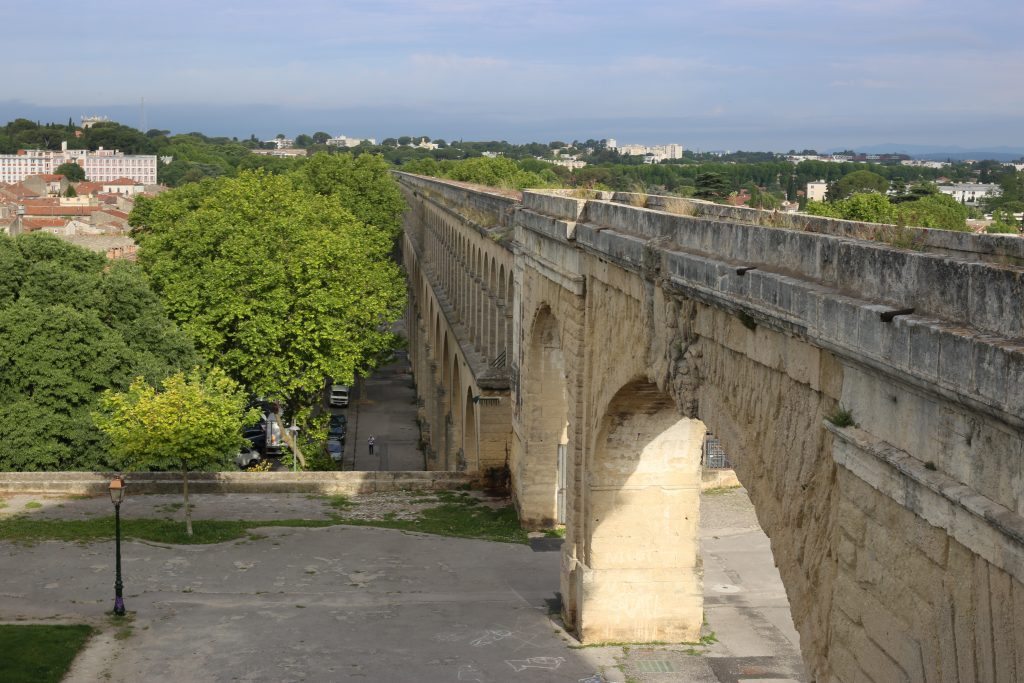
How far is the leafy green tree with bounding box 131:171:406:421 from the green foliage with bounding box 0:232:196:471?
1640mm

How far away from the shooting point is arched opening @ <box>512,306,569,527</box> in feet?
63.0

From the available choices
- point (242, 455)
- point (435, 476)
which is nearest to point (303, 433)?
point (242, 455)

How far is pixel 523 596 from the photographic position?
17500mm

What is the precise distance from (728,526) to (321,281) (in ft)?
43.0

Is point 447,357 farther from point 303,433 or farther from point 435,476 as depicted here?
point 435,476

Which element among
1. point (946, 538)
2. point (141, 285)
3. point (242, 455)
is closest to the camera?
point (946, 538)

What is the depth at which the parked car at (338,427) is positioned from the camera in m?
38.9

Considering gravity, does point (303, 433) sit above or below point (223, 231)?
below

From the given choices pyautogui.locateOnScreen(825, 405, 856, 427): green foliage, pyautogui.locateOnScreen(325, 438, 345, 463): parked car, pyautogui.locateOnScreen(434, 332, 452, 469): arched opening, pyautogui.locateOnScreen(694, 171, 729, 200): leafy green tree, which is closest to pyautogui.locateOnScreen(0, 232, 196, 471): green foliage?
pyautogui.locateOnScreen(434, 332, 452, 469): arched opening

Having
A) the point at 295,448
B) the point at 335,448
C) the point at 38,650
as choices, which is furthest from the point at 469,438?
the point at 38,650

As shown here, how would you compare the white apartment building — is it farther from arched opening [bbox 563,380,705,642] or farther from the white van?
arched opening [bbox 563,380,705,642]

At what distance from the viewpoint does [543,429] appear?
1980 cm

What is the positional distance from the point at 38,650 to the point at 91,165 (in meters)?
170

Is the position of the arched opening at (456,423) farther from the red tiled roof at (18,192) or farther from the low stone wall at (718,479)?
the red tiled roof at (18,192)
